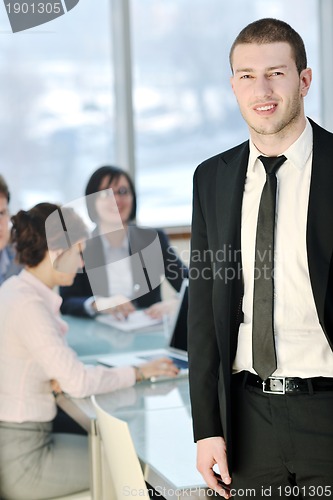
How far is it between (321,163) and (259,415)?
1.79 ft

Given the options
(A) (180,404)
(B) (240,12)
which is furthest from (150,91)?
(A) (180,404)

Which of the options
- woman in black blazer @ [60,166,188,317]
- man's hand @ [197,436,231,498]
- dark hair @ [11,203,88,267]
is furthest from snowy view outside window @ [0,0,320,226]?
man's hand @ [197,436,231,498]

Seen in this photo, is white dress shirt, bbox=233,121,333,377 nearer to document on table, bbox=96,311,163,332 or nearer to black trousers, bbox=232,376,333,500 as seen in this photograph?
black trousers, bbox=232,376,333,500

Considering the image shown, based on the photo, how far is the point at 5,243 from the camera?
319cm

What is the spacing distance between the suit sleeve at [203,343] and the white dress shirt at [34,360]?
2.86 feet

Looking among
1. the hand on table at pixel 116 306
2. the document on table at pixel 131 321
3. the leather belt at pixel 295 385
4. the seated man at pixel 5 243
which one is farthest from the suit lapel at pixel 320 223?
the hand on table at pixel 116 306

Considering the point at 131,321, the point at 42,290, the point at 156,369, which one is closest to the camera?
the point at 42,290

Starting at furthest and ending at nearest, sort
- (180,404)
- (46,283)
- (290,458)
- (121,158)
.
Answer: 1. (121,158)
2. (46,283)
3. (180,404)
4. (290,458)

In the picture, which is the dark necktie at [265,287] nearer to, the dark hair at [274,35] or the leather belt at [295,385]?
the leather belt at [295,385]

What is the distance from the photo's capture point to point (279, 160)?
1723 millimetres

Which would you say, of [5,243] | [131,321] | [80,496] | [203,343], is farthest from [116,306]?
[203,343]

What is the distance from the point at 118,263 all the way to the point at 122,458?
2.12m

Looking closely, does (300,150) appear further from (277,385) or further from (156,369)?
(156,369)

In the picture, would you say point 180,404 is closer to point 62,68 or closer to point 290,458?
point 290,458
